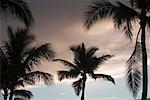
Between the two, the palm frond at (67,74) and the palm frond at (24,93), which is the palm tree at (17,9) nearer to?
the palm frond at (24,93)

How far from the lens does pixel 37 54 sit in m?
24.0

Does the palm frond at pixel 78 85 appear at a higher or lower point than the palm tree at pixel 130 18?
lower

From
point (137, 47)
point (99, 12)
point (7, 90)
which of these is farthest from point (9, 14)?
point (7, 90)

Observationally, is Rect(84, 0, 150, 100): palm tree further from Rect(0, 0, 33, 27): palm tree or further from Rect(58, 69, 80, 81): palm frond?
Rect(58, 69, 80, 81): palm frond

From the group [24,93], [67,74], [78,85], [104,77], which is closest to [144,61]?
[24,93]

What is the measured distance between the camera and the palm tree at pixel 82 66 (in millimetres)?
36125

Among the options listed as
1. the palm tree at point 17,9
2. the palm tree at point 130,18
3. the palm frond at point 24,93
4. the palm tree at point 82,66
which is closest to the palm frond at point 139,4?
the palm tree at point 130,18

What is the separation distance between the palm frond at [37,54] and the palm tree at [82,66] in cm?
1078

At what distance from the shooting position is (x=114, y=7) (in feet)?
59.4

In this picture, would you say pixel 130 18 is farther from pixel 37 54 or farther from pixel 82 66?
pixel 82 66

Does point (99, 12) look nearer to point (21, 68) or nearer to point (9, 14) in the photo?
point (9, 14)

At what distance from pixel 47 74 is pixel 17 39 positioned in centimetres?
327

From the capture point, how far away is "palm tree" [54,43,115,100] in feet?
119

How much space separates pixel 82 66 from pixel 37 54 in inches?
516
